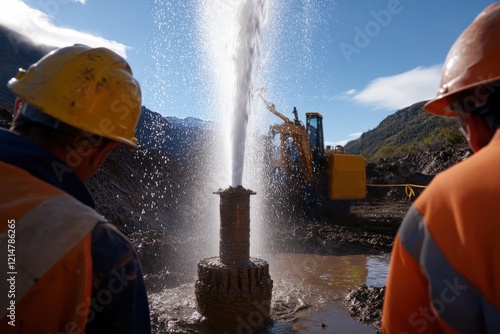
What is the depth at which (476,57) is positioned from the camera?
1.41 meters

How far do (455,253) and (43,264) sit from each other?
3.75ft

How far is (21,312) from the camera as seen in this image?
1079 millimetres

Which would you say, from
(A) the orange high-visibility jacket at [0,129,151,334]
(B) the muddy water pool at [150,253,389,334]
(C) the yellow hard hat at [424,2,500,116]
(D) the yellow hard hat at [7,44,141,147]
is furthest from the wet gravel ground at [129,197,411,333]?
(C) the yellow hard hat at [424,2,500,116]

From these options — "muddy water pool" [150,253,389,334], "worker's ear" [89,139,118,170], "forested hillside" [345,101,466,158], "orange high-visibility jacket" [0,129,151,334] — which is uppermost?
"forested hillside" [345,101,466,158]

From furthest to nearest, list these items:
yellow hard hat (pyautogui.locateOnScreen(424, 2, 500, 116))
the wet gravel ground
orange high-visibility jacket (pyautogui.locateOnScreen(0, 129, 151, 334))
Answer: the wet gravel ground
yellow hard hat (pyautogui.locateOnScreen(424, 2, 500, 116))
orange high-visibility jacket (pyautogui.locateOnScreen(0, 129, 151, 334))

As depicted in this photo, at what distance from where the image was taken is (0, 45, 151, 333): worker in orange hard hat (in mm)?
1083

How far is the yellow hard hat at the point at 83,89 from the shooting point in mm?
1582

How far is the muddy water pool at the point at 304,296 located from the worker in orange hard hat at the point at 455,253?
13.2 feet

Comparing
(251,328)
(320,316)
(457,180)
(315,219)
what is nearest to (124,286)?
(457,180)

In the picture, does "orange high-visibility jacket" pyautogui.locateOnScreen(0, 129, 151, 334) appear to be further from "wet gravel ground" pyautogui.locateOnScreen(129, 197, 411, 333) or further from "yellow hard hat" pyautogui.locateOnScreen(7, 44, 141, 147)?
"wet gravel ground" pyautogui.locateOnScreen(129, 197, 411, 333)

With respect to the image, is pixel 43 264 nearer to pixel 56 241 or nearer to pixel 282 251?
pixel 56 241

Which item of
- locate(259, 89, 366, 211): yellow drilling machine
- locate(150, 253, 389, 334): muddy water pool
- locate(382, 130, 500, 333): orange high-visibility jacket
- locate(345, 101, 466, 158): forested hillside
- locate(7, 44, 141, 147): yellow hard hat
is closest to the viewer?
locate(382, 130, 500, 333): orange high-visibility jacket

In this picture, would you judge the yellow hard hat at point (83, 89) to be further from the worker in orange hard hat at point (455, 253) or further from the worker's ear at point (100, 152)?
the worker in orange hard hat at point (455, 253)

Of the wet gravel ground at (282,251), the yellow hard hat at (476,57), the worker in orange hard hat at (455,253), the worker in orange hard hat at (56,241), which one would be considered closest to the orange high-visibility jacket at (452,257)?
the worker in orange hard hat at (455,253)
